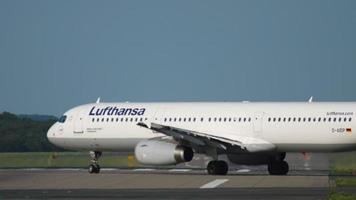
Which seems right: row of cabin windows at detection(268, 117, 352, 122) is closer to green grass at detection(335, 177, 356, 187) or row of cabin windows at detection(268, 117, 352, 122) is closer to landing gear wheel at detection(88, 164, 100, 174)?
green grass at detection(335, 177, 356, 187)

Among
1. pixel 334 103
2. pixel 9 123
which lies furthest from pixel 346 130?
pixel 9 123

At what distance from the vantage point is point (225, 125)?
158ft

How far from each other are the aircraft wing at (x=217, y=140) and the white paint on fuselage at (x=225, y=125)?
0.26 m

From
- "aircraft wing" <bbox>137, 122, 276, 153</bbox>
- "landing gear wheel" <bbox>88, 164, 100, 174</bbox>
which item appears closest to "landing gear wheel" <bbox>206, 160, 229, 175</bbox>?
"aircraft wing" <bbox>137, 122, 276, 153</bbox>

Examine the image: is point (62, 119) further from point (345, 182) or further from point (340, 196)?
point (340, 196)

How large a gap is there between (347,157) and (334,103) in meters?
9.37

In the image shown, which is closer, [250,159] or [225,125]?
[225,125]

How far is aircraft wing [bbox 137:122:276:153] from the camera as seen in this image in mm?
46156

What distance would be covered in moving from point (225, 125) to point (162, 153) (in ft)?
11.6

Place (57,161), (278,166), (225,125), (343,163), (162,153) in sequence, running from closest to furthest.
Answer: (162,153) < (225,125) < (278,166) < (343,163) < (57,161)

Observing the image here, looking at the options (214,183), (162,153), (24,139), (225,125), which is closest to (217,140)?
(225,125)

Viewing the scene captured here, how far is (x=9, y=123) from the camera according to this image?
9988 cm

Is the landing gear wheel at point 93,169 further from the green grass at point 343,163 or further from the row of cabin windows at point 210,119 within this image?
the green grass at point 343,163

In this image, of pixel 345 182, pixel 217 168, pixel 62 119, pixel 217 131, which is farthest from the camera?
pixel 62 119
